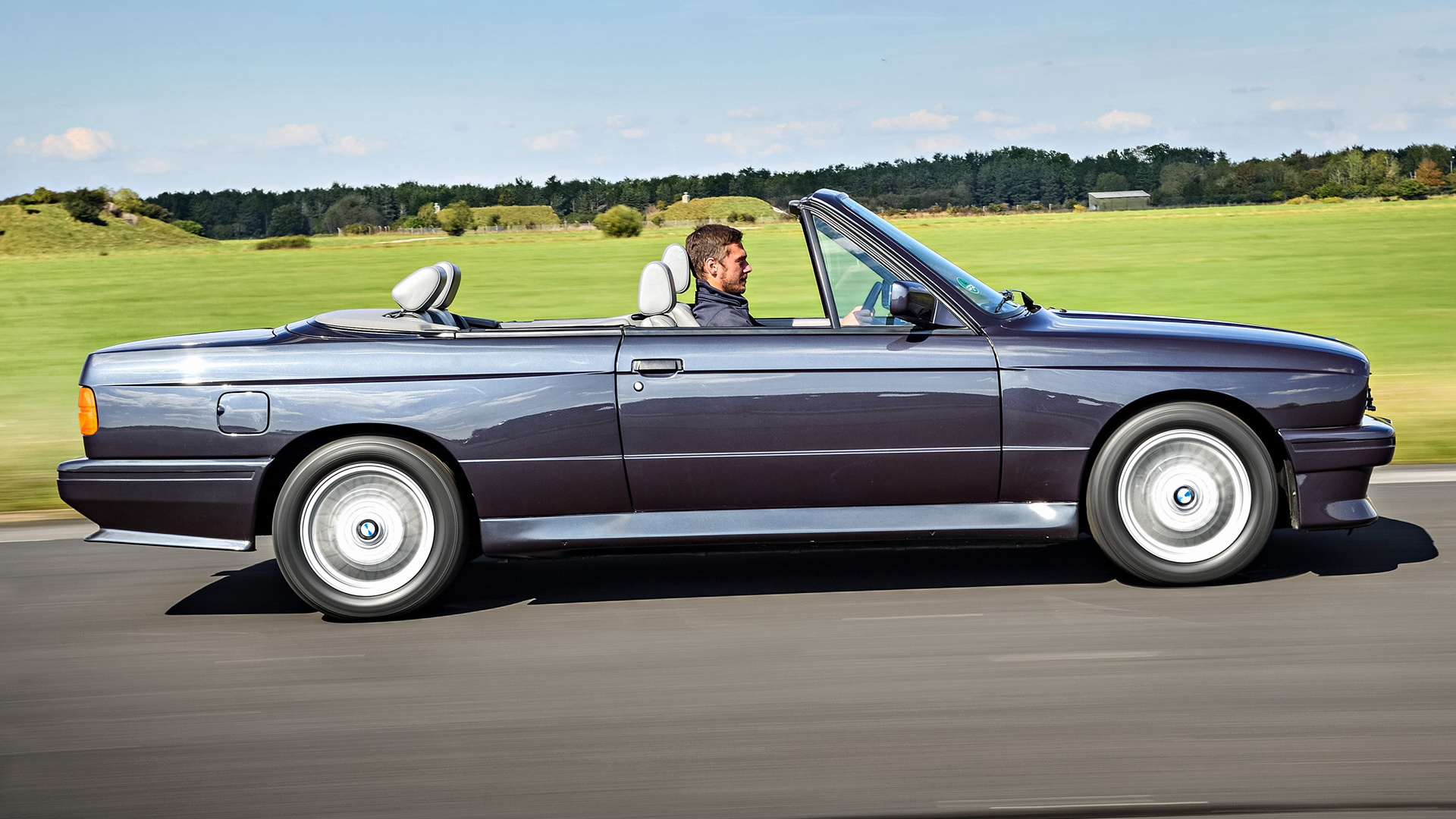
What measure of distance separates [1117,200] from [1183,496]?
302 ft

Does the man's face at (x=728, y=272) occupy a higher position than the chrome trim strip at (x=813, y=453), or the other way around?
the man's face at (x=728, y=272)

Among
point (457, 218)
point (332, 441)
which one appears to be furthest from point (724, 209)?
point (457, 218)

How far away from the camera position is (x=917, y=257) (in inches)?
202

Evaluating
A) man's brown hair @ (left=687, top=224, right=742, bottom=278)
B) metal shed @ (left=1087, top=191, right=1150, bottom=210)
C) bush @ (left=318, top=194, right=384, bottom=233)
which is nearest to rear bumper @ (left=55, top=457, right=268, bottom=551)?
man's brown hair @ (left=687, top=224, right=742, bottom=278)

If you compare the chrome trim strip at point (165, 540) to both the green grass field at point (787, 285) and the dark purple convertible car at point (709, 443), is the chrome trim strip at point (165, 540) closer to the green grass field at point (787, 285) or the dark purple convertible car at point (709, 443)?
the dark purple convertible car at point (709, 443)

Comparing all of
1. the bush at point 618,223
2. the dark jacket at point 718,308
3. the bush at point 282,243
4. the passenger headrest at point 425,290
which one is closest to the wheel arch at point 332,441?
the passenger headrest at point 425,290

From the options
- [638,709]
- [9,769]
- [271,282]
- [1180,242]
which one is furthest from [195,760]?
[1180,242]

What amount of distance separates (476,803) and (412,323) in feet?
7.69

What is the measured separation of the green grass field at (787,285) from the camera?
40.0 ft

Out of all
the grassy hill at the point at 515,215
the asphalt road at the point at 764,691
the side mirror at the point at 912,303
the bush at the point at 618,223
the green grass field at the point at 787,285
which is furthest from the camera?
the bush at the point at 618,223

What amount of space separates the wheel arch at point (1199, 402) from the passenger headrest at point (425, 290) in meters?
2.53

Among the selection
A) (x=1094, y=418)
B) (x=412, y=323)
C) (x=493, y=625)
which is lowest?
(x=493, y=625)

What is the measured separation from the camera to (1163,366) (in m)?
4.93

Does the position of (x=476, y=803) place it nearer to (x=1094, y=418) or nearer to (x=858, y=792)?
(x=858, y=792)
